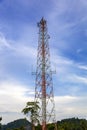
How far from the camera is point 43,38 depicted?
67688 mm

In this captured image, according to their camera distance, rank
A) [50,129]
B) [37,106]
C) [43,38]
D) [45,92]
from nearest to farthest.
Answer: [45,92] < [43,38] < [37,106] < [50,129]

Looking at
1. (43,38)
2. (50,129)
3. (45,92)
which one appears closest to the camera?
(45,92)

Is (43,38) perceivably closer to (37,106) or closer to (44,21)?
(44,21)

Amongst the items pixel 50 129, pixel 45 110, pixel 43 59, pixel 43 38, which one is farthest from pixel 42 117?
pixel 50 129

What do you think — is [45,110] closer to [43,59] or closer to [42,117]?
[42,117]

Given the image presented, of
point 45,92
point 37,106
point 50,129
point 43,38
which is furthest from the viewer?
point 50,129

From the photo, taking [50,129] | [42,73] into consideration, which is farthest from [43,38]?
[50,129]

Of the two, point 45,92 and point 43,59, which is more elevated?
point 43,59

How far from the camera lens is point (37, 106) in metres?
73.9

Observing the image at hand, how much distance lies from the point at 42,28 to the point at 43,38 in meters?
2.13

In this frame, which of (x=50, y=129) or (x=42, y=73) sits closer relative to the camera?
(x=42, y=73)

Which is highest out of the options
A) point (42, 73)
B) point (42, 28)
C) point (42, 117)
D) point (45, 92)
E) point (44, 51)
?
point (42, 28)

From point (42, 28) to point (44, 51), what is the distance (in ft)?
16.6

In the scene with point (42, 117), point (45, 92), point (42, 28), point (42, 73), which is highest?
point (42, 28)
